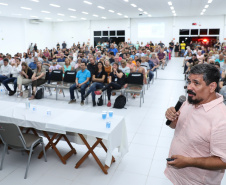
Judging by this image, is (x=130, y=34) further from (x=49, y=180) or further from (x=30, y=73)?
(x=49, y=180)

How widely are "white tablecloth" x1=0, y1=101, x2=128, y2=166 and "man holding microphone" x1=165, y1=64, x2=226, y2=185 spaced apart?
150 cm

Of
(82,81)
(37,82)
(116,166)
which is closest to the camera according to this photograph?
(116,166)

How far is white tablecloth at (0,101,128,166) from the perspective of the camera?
2.98 m

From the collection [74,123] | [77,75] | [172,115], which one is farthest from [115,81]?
[172,115]

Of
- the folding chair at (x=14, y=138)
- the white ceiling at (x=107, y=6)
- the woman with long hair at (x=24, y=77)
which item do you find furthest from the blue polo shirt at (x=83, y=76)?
the white ceiling at (x=107, y=6)

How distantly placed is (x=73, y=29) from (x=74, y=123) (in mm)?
23344

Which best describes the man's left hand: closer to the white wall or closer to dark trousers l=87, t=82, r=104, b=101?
dark trousers l=87, t=82, r=104, b=101

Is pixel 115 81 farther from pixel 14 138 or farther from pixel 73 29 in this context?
pixel 73 29

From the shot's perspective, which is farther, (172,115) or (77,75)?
(77,75)

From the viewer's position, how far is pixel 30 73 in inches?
286

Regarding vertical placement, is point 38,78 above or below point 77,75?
below

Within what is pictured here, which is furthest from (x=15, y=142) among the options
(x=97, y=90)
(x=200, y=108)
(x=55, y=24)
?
(x=55, y=24)

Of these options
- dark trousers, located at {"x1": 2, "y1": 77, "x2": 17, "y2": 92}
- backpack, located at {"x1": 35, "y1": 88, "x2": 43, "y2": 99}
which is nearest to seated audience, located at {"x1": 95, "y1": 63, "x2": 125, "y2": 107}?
backpack, located at {"x1": 35, "y1": 88, "x2": 43, "y2": 99}

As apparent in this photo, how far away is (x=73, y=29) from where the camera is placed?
81.7 ft
